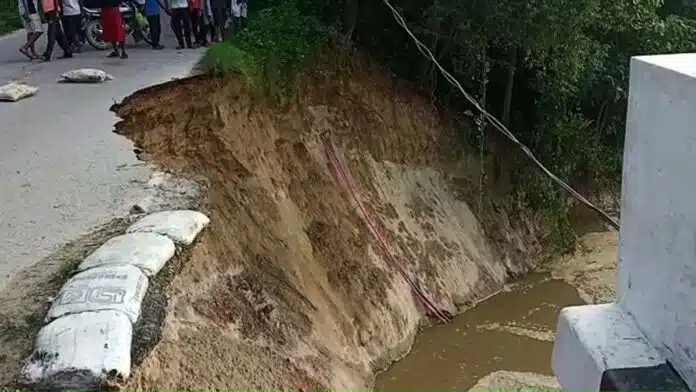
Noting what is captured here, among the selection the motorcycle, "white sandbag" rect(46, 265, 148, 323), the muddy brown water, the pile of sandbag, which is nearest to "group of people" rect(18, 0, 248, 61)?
the motorcycle

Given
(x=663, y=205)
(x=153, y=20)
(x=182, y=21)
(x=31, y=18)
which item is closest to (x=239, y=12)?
(x=182, y=21)

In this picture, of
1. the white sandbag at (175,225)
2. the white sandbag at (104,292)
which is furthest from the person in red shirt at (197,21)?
the white sandbag at (104,292)

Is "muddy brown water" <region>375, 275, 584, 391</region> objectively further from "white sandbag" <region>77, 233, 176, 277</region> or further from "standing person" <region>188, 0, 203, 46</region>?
"standing person" <region>188, 0, 203, 46</region>

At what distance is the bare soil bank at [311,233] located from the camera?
6422 mm

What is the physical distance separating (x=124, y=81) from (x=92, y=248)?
497 centimetres

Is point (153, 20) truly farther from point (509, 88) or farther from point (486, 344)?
point (486, 344)

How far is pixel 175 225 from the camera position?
20.0 ft

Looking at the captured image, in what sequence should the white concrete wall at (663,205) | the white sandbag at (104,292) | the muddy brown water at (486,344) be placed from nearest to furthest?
the white concrete wall at (663,205)
the white sandbag at (104,292)
the muddy brown water at (486,344)

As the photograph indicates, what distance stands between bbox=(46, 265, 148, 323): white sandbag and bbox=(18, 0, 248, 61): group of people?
7.87m

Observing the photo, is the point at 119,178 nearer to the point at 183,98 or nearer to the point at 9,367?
the point at 183,98

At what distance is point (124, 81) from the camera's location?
10.3 meters

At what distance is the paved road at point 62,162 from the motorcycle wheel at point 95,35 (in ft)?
5.89

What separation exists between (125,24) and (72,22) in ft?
4.84

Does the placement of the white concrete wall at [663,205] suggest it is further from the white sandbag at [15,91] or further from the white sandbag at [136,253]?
the white sandbag at [15,91]
